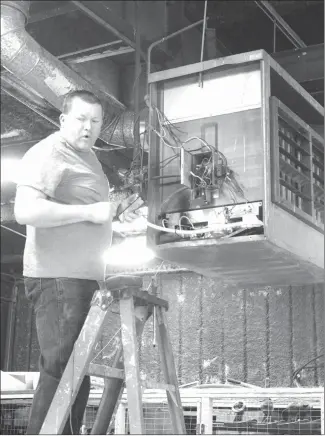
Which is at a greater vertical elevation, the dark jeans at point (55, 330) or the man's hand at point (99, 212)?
the man's hand at point (99, 212)

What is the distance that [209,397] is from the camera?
161 inches

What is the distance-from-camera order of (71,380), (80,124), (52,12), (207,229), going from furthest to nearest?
(52,12)
(207,229)
(80,124)
(71,380)

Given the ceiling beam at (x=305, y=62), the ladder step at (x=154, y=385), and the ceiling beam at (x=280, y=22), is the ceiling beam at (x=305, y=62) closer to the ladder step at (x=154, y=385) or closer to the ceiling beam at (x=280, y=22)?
the ceiling beam at (x=280, y=22)

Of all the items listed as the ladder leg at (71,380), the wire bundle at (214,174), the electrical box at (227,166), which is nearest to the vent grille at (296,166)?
the electrical box at (227,166)

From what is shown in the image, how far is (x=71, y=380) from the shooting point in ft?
6.37

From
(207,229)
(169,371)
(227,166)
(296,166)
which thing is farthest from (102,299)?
(296,166)

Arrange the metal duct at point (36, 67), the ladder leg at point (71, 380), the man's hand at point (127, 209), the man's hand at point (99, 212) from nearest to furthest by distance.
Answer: the ladder leg at point (71, 380) → the man's hand at point (99, 212) → the man's hand at point (127, 209) → the metal duct at point (36, 67)

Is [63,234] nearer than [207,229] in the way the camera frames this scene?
Yes

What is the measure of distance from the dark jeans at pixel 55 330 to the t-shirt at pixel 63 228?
0.04m

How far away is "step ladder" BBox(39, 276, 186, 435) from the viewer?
6.35ft

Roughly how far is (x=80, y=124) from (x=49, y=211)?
14.3 inches

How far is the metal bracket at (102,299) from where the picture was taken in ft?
6.72

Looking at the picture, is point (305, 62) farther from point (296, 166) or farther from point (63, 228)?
point (63, 228)

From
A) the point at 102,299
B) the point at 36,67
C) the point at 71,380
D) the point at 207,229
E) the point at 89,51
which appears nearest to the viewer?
the point at 71,380
